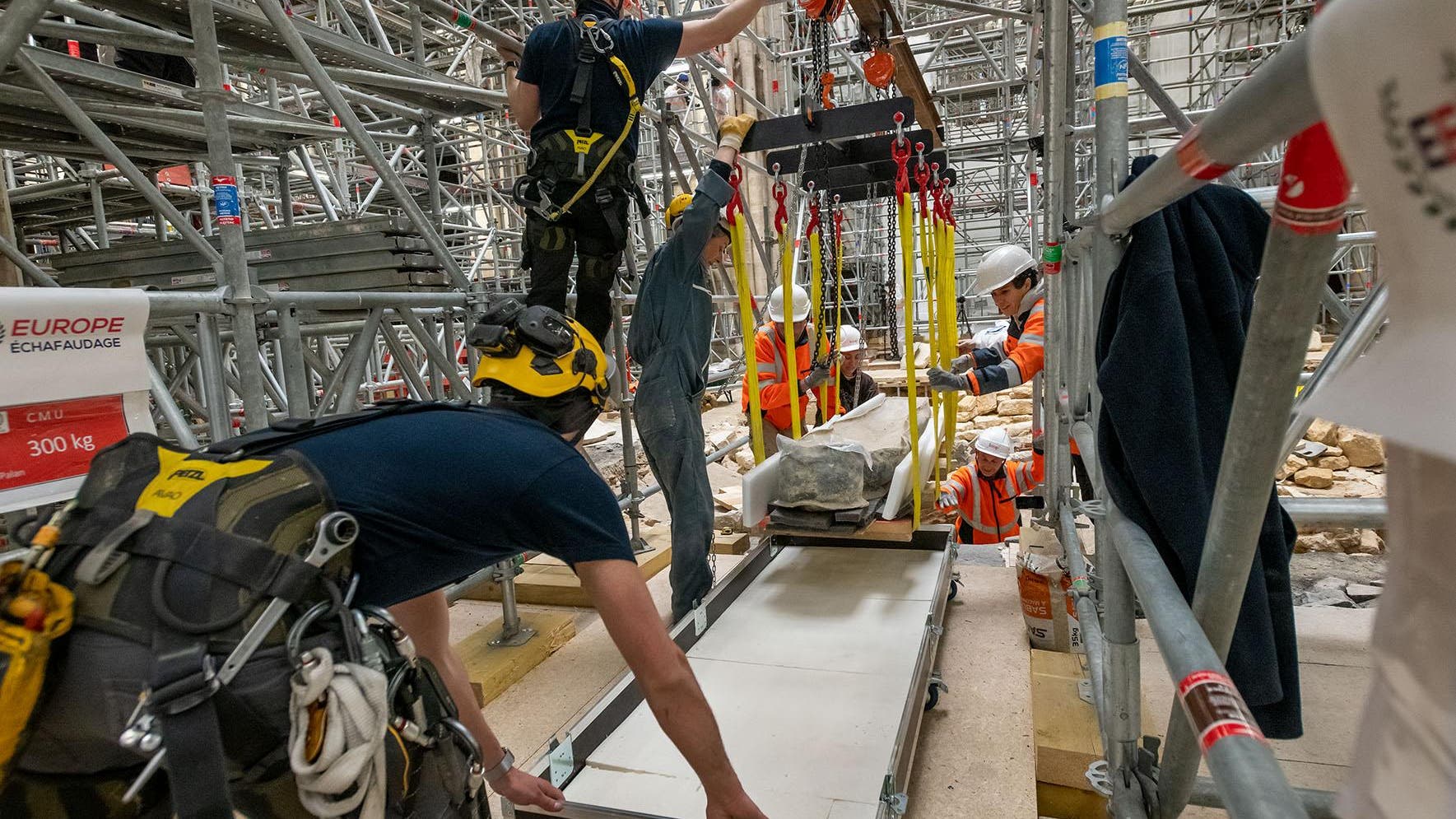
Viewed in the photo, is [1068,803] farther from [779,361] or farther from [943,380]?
[779,361]

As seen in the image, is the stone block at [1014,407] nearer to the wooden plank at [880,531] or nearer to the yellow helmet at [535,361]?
the wooden plank at [880,531]

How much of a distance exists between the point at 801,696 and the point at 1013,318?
9.81 ft

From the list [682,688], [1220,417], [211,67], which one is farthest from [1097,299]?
[211,67]

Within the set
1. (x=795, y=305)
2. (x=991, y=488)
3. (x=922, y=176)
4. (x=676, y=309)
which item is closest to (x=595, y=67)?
(x=676, y=309)

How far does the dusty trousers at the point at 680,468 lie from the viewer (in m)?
3.86

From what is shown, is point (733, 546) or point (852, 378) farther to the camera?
point (852, 378)

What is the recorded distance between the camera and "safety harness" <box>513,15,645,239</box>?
127 inches

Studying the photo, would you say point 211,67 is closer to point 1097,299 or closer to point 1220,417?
point 1097,299

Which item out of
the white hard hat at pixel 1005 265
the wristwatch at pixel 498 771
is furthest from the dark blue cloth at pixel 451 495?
the white hard hat at pixel 1005 265

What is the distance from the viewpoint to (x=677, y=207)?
417cm

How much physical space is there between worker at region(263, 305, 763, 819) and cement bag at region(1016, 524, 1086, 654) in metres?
2.44

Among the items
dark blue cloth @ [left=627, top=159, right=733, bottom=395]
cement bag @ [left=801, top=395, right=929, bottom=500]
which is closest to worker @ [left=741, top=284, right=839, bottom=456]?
cement bag @ [left=801, top=395, right=929, bottom=500]

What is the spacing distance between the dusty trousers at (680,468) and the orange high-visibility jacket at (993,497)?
2.16 m

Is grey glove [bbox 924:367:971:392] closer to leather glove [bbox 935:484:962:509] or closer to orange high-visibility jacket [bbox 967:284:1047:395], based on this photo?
orange high-visibility jacket [bbox 967:284:1047:395]
